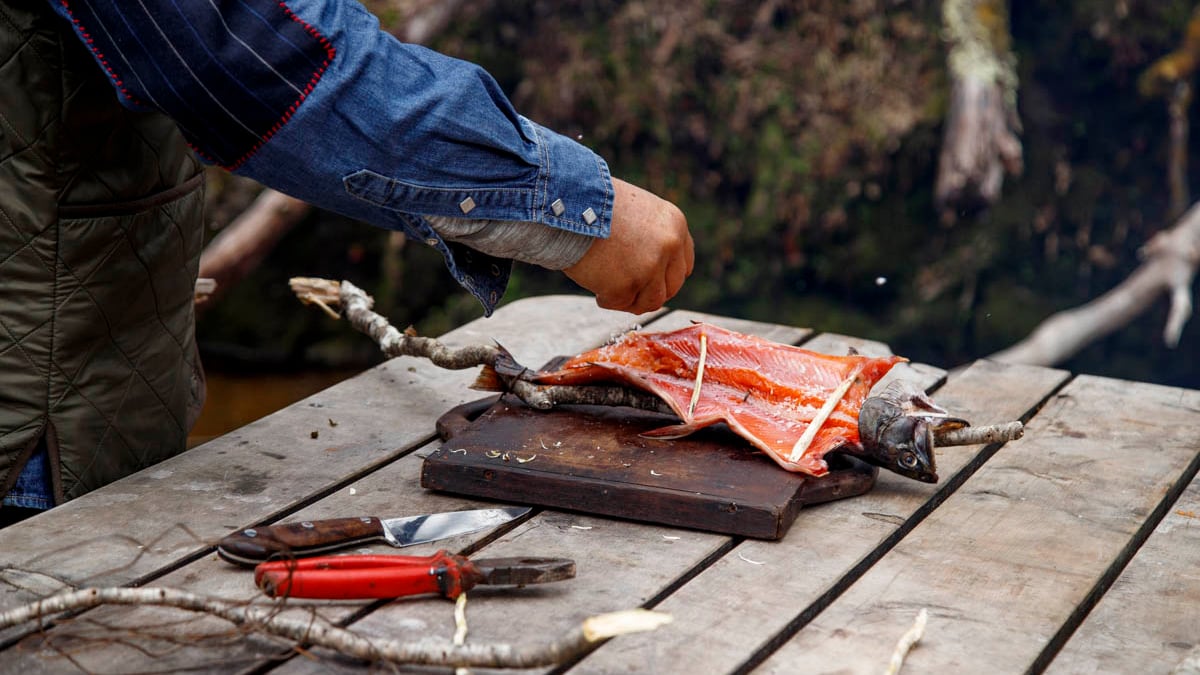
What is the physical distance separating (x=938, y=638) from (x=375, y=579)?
0.80 meters

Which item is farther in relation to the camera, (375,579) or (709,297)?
(709,297)

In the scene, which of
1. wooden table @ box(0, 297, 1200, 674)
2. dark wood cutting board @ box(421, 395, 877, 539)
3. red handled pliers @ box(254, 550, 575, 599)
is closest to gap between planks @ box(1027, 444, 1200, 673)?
wooden table @ box(0, 297, 1200, 674)

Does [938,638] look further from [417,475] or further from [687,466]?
[417,475]

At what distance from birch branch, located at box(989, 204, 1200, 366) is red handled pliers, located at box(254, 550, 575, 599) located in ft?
16.6

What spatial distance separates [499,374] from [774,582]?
0.86m

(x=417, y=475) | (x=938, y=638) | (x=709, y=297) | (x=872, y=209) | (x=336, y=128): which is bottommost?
(x=709, y=297)

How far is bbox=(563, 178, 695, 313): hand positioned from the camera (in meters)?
2.22

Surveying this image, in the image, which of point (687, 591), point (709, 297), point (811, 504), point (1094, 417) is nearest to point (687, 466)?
point (811, 504)

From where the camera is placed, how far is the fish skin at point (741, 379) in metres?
2.29

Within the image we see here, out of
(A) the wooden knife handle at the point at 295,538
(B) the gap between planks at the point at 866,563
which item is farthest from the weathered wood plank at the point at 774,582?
(A) the wooden knife handle at the point at 295,538

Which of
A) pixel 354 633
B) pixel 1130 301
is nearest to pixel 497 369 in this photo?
pixel 354 633

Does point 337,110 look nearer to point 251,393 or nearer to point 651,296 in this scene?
point 651,296

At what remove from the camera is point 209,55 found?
192cm

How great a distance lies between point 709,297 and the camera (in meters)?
7.82
